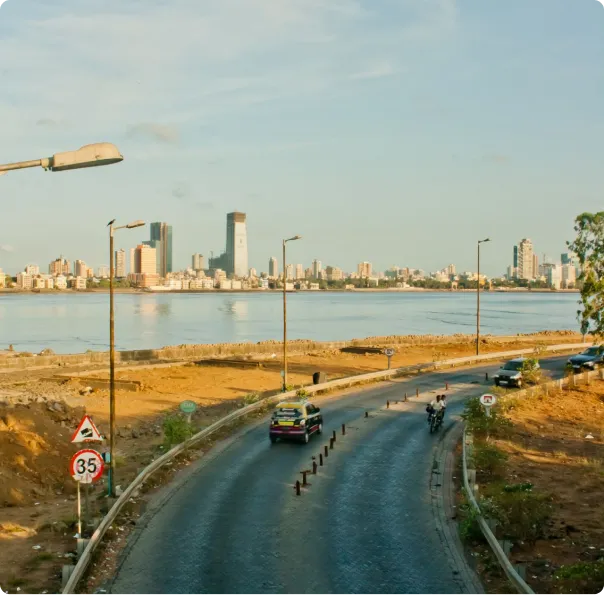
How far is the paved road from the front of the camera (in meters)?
14.6

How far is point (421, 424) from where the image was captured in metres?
33.5

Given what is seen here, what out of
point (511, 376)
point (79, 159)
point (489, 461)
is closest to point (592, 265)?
point (511, 376)

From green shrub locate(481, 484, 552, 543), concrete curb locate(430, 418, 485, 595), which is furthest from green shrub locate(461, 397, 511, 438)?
green shrub locate(481, 484, 552, 543)

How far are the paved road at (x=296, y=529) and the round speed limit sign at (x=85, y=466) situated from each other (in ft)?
6.98

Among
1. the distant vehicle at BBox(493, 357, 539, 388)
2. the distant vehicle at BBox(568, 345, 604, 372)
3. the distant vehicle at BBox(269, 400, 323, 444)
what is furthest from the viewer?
the distant vehicle at BBox(568, 345, 604, 372)

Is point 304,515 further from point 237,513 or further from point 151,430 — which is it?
point 151,430

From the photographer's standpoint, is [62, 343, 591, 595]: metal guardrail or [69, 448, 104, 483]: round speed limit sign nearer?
[62, 343, 591, 595]: metal guardrail

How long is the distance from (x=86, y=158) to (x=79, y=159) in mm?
122

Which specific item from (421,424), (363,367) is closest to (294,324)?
(363,367)

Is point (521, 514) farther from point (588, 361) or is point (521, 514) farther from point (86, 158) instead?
point (588, 361)

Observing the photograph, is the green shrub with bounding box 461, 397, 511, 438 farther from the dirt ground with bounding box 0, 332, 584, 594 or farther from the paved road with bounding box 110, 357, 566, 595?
the dirt ground with bounding box 0, 332, 584, 594

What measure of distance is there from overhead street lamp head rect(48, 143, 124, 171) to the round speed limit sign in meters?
9.85

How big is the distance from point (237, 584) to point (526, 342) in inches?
3375

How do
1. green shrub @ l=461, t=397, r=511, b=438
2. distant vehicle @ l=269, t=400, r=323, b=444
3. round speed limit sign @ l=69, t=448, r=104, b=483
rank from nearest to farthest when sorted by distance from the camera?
round speed limit sign @ l=69, t=448, r=104, b=483
distant vehicle @ l=269, t=400, r=323, b=444
green shrub @ l=461, t=397, r=511, b=438
